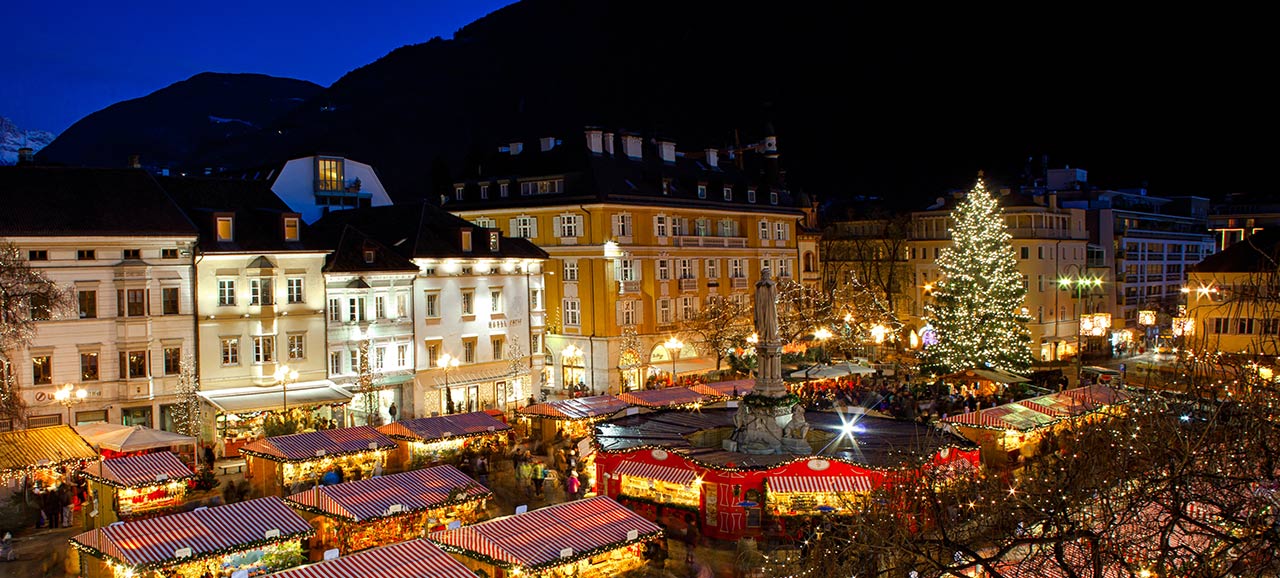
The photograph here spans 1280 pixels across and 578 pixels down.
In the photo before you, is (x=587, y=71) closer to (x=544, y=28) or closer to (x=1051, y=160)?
(x=544, y=28)

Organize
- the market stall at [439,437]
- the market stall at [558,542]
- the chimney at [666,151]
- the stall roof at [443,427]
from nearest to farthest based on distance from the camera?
the market stall at [558,542] < the market stall at [439,437] < the stall roof at [443,427] < the chimney at [666,151]

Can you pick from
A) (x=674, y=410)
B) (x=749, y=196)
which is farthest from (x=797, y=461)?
(x=749, y=196)

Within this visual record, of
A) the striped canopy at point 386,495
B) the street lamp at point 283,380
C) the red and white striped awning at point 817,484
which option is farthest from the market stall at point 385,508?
the street lamp at point 283,380

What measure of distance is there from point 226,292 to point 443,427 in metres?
11.1

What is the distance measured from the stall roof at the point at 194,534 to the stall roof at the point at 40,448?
8515mm

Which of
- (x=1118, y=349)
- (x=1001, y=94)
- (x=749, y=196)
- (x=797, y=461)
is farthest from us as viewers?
(x=1001, y=94)

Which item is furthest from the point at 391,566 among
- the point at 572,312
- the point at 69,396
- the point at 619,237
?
the point at 619,237

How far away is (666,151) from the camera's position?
65.6m

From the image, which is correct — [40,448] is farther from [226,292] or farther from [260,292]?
[260,292]

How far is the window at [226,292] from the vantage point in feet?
132

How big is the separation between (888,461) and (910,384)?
2308 cm

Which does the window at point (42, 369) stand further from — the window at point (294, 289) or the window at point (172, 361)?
the window at point (294, 289)

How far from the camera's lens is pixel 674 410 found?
3947cm

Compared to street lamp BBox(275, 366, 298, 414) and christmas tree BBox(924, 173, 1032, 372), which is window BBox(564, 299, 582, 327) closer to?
christmas tree BBox(924, 173, 1032, 372)
